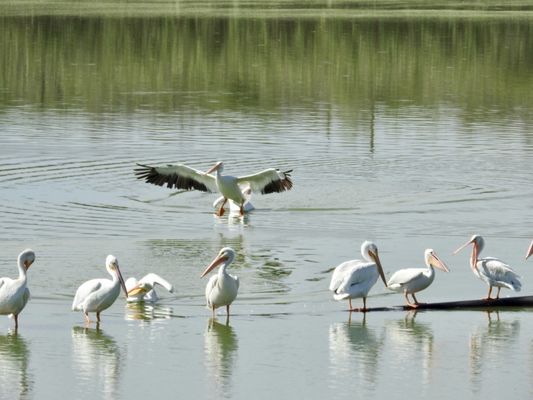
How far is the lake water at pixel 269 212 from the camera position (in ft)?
33.6

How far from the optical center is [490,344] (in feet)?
35.8

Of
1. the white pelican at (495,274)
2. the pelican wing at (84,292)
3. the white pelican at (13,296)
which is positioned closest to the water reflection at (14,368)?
the white pelican at (13,296)

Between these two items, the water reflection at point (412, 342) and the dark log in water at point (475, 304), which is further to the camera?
the dark log in water at point (475, 304)

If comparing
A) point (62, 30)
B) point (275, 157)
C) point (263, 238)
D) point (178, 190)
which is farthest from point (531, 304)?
point (62, 30)

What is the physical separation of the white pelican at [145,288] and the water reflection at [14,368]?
4.11ft

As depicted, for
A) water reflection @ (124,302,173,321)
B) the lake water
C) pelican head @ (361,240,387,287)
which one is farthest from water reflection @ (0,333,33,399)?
pelican head @ (361,240,387,287)

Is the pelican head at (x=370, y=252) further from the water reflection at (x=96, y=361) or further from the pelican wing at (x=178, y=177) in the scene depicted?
the pelican wing at (x=178, y=177)

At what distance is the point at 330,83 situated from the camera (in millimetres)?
34000

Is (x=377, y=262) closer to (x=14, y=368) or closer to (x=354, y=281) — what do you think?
(x=354, y=281)

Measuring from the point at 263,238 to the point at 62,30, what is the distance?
114 feet

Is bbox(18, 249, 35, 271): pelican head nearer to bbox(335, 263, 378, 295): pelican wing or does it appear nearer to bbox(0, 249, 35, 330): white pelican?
bbox(0, 249, 35, 330): white pelican

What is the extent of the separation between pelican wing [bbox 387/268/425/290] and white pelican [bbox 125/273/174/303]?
1830mm

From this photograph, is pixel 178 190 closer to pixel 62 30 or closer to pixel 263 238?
pixel 263 238

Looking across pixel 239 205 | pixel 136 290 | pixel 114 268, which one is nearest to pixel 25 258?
pixel 114 268
